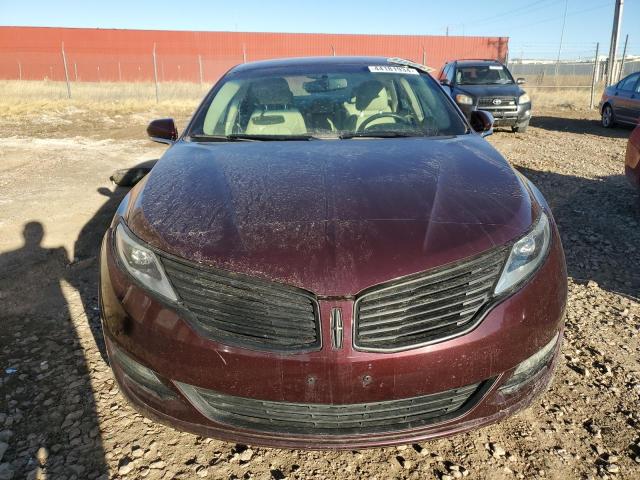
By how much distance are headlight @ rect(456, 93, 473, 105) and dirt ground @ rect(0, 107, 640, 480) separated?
6.19 metres

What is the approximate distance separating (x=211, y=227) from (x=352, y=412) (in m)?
0.79

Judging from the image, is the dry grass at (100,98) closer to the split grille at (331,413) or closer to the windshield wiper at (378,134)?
the windshield wiper at (378,134)

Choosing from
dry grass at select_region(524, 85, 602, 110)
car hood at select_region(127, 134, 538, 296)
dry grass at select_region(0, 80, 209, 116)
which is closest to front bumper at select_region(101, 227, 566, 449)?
car hood at select_region(127, 134, 538, 296)

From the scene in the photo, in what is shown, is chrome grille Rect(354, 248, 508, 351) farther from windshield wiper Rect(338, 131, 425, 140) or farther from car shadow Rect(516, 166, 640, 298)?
car shadow Rect(516, 166, 640, 298)

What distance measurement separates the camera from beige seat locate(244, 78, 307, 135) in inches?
119

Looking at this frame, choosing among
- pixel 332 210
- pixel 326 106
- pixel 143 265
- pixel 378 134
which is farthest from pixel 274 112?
pixel 143 265

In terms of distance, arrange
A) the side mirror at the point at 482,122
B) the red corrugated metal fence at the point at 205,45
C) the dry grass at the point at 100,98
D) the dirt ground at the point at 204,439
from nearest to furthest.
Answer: the dirt ground at the point at 204,439, the side mirror at the point at 482,122, the dry grass at the point at 100,98, the red corrugated metal fence at the point at 205,45

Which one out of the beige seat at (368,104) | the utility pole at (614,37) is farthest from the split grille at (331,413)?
the utility pole at (614,37)

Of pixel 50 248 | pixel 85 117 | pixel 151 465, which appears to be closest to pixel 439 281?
pixel 151 465

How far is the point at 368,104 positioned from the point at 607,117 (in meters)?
11.0

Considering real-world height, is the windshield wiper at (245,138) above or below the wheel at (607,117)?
above

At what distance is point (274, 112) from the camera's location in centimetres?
318

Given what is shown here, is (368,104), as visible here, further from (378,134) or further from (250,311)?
(250,311)

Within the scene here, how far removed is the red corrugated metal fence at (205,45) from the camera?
29766 millimetres
